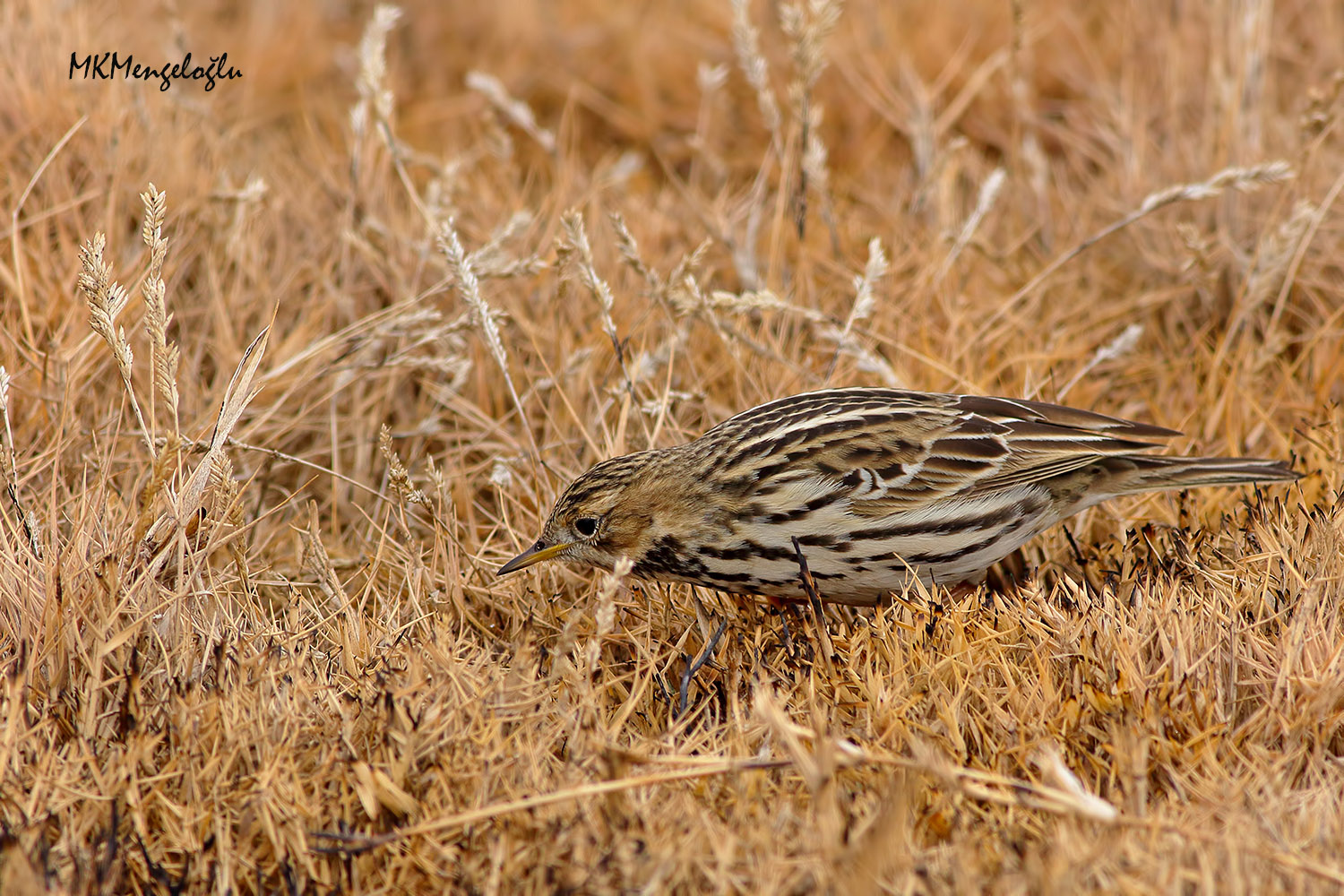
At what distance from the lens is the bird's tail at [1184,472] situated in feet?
13.0

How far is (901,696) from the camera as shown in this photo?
129 inches

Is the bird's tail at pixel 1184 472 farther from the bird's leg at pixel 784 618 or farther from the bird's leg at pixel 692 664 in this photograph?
the bird's leg at pixel 692 664

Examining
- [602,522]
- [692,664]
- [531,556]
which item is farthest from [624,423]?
[692,664]

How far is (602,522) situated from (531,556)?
240 mm

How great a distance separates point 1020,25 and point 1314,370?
1.95 metres

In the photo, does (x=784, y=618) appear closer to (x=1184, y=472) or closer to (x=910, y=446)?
(x=910, y=446)

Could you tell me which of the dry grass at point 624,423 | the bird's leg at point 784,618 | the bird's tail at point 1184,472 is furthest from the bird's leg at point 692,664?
the bird's tail at point 1184,472

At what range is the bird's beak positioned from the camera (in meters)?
3.98

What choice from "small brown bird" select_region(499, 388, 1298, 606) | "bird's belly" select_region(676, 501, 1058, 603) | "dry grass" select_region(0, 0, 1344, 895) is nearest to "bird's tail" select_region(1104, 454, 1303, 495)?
"small brown bird" select_region(499, 388, 1298, 606)

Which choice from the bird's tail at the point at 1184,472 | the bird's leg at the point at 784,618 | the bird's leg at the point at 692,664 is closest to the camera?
the bird's leg at the point at 692,664

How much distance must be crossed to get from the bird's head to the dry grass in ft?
0.64

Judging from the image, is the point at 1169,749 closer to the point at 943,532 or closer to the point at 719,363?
the point at 943,532

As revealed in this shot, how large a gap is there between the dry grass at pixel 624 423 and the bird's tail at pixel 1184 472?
16 cm

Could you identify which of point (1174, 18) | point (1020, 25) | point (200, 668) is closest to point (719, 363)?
point (1020, 25)
